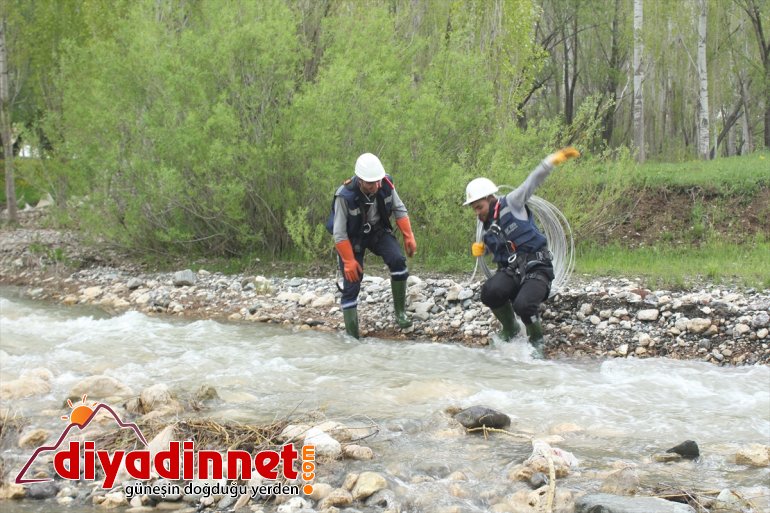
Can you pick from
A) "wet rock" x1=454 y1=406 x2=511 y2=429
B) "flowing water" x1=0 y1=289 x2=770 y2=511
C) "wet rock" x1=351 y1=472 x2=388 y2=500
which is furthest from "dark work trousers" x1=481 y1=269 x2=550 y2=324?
"wet rock" x1=351 y1=472 x2=388 y2=500

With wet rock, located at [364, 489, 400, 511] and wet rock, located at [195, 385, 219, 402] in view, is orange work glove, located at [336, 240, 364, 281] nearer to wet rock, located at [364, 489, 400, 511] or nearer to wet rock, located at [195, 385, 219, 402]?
wet rock, located at [195, 385, 219, 402]

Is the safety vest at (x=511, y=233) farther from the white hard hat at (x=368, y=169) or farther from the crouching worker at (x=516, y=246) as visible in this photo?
the white hard hat at (x=368, y=169)

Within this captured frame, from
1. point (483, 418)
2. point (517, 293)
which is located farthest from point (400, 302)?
point (483, 418)

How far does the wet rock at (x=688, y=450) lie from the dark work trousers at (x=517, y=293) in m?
2.62

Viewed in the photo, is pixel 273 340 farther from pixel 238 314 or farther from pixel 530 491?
pixel 530 491

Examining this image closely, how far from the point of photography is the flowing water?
17.1 feet

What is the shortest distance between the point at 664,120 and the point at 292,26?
23.7 metres

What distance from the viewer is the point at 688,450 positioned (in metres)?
5.34

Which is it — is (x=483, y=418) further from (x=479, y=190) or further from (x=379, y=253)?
(x=379, y=253)

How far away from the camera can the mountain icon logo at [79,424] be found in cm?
504

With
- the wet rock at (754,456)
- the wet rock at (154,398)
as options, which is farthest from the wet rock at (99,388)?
the wet rock at (754,456)

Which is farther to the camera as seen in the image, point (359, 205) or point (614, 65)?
point (614, 65)

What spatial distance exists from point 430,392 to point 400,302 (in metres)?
2.35

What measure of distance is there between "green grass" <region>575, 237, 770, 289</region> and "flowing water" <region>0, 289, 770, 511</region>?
2.09m
